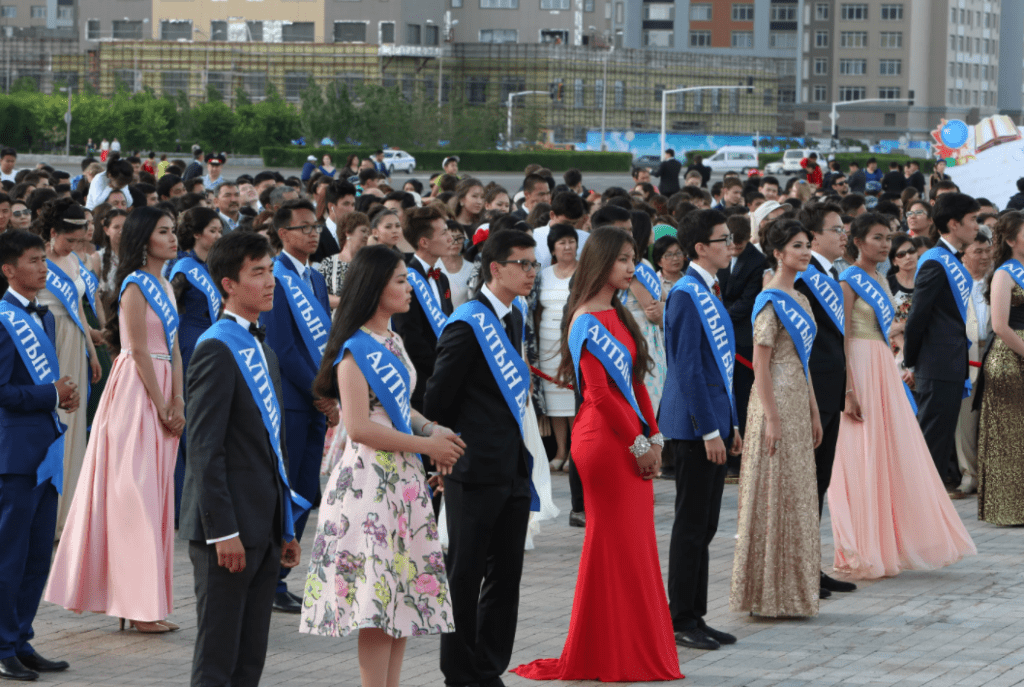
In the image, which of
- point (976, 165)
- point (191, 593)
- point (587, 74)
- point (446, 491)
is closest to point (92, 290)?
point (191, 593)

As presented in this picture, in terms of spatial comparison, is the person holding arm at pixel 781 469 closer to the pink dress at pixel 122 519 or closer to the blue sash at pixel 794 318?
the blue sash at pixel 794 318

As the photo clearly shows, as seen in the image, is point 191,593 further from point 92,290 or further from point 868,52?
point 868,52

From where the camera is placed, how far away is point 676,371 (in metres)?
6.50

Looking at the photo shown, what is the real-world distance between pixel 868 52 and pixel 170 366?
12716cm

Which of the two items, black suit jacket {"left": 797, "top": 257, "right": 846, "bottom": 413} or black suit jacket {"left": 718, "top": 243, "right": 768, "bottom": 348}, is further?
black suit jacket {"left": 718, "top": 243, "right": 768, "bottom": 348}

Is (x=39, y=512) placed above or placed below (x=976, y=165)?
below

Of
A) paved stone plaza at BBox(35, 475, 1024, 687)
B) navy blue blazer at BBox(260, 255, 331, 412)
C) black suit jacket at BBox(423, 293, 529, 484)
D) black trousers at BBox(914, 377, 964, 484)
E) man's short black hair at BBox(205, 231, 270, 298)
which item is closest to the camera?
man's short black hair at BBox(205, 231, 270, 298)

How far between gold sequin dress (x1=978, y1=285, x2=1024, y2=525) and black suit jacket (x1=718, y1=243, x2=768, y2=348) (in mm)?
1970

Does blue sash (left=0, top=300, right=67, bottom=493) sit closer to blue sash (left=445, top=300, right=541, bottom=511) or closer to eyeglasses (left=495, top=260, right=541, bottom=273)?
blue sash (left=445, top=300, right=541, bottom=511)

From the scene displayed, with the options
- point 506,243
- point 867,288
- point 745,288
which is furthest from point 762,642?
point 745,288

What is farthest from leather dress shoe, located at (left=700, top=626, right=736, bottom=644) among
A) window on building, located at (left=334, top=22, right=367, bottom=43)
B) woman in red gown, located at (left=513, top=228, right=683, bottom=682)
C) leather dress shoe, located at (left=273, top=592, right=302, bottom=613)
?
window on building, located at (left=334, top=22, right=367, bottom=43)

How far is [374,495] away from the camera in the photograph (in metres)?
4.94

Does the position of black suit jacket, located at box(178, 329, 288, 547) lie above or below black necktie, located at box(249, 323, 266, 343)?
below

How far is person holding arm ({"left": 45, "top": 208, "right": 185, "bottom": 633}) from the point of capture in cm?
638
